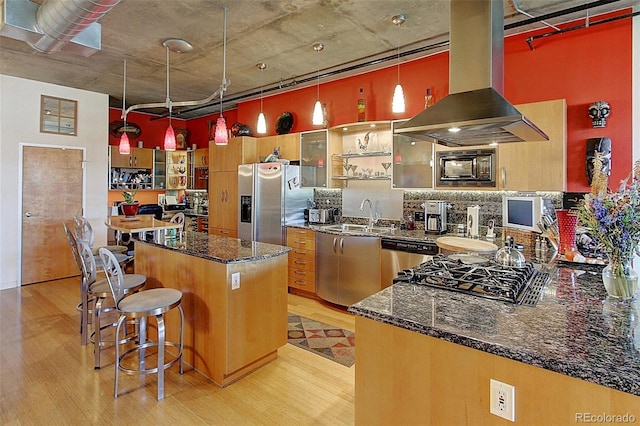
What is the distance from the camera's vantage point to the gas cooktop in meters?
1.65

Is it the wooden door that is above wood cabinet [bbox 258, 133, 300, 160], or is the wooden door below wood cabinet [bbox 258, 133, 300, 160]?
below

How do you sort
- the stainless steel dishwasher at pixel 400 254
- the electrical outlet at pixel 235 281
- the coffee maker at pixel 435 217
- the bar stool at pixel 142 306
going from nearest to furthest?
the bar stool at pixel 142 306
the electrical outlet at pixel 235 281
the stainless steel dishwasher at pixel 400 254
the coffee maker at pixel 435 217

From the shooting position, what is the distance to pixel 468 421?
1.25 metres

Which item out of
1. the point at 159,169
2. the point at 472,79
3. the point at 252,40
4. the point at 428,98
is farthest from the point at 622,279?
the point at 159,169

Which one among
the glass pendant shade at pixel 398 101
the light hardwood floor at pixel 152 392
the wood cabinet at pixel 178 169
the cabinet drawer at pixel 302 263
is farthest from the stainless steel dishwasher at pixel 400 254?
the wood cabinet at pixel 178 169

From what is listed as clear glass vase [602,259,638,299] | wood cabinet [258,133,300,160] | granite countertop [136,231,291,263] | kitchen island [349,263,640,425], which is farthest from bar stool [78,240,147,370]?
clear glass vase [602,259,638,299]

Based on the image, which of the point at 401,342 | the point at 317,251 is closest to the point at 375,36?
the point at 317,251

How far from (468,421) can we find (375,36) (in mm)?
3709

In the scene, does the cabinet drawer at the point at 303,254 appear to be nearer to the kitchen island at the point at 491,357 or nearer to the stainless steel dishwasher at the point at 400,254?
the stainless steel dishwasher at the point at 400,254

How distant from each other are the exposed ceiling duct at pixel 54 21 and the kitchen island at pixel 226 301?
72.5 inches


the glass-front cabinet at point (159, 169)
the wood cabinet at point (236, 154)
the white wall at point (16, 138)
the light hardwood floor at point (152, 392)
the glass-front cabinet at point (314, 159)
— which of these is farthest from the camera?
the glass-front cabinet at point (159, 169)

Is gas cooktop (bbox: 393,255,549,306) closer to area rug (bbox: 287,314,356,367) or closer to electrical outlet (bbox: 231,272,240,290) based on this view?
electrical outlet (bbox: 231,272,240,290)

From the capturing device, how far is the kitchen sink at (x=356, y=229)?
4426 millimetres

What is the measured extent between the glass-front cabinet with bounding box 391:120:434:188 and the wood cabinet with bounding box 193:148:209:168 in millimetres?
4480
